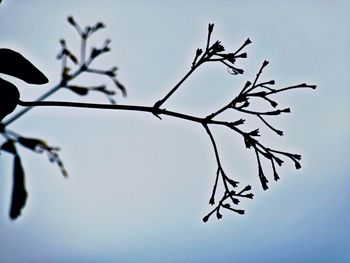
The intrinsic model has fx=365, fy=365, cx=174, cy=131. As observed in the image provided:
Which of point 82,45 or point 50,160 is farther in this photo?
point 82,45

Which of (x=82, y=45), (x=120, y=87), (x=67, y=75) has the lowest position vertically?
(x=67, y=75)

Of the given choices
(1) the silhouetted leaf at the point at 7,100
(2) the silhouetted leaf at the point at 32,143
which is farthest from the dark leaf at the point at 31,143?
(1) the silhouetted leaf at the point at 7,100

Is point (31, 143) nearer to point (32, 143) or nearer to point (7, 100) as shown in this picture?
point (32, 143)

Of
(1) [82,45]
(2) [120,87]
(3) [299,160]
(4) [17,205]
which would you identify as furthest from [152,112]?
(3) [299,160]

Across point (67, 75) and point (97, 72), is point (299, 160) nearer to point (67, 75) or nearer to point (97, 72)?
point (97, 72)

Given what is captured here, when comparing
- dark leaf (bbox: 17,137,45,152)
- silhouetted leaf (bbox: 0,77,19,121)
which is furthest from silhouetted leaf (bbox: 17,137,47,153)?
silhouetted leaf (bbox: 0,77,19,121)

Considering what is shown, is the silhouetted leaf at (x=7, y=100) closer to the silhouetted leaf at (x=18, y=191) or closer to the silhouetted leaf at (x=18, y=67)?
the silhouetted leaf at (x=18, y=67)

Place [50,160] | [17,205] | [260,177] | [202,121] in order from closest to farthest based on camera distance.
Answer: [17,205] → [50,160] → [202,121] → [260,177]
